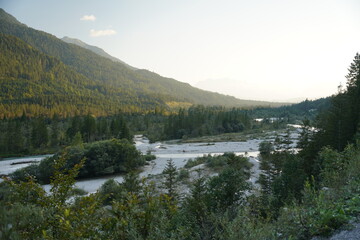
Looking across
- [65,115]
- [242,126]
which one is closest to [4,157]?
[65,115]

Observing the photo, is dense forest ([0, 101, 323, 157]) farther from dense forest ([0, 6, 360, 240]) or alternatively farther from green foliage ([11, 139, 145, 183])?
green foliage ([11, 139, 145, 183])

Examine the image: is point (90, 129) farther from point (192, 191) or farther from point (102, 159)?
point (192, 191)

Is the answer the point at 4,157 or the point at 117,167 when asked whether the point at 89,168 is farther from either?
the point at 4,157

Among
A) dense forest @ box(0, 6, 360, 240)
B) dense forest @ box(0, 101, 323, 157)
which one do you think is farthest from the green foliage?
dense forest @ box(0, 101, 323, 157)

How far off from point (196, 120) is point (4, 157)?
7281 centimetres

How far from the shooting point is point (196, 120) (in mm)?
110562

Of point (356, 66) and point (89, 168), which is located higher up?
point (356, 66)

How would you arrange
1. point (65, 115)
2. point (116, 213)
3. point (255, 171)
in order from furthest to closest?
point (65, 115) < point (255, 171) < point (116, 213)

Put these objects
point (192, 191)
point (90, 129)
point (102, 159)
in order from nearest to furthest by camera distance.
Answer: point (192, 191)
point (102, 159)
point (90, 129)

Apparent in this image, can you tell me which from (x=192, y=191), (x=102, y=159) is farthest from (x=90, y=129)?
(x=192, y=191)

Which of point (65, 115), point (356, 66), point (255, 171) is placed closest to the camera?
point (356, 66)

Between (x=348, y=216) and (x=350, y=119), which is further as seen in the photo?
(x=350, y=119)

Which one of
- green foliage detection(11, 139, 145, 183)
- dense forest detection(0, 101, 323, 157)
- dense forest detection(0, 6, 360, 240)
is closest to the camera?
dense forest detection(0, 6, 360, 240)

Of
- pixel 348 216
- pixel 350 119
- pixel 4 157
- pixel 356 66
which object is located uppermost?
pixel 356 66
